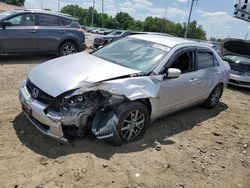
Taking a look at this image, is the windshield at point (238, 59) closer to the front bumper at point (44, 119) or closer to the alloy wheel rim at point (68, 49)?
the alloy wheel rim at point (68, 49)

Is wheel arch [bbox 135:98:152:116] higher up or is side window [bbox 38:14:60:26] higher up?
side window [bbox 38:14:60:26]

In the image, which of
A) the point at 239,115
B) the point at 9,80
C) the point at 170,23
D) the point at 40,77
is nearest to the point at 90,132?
the point at 40,77

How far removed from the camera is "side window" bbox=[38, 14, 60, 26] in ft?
34.0

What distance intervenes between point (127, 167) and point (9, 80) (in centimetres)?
457

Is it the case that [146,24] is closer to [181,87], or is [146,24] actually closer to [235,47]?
[235,47]

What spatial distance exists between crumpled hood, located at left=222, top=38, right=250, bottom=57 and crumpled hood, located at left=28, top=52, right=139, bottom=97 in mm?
8578

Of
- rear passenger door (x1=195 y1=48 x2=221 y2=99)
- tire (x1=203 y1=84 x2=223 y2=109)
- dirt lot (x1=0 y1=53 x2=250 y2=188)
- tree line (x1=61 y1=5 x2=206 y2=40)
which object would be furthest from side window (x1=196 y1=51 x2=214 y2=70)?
tree line (x1=61 y1=5 x2=206 y2=40)

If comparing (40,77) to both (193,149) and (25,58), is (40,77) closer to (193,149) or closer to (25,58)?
(193,149)

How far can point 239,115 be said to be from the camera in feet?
24.3

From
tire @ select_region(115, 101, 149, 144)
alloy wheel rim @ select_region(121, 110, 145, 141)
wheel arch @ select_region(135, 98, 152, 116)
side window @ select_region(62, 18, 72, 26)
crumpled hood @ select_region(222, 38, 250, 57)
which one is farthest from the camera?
crumpled hood @ select_region(222, 38, 250, 57)

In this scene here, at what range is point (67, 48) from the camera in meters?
11.1

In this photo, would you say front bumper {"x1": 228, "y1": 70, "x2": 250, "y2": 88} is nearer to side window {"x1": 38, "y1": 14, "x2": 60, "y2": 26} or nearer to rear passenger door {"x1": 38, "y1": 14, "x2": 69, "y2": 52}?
rear passenger door {"x1": 38, "y1": 14, "x2": 69, "y2": 52}

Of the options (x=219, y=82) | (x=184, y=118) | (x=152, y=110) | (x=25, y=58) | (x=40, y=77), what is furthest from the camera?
(x=25, y=58)

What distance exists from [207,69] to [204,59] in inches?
8.9
